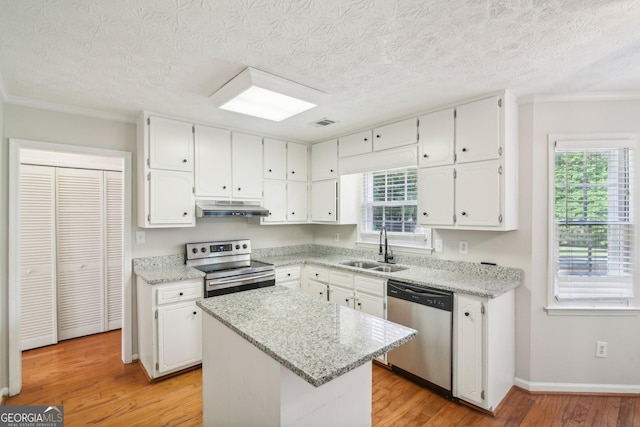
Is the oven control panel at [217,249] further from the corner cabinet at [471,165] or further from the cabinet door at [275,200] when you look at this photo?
Result: the corner cabinet at [471,165]

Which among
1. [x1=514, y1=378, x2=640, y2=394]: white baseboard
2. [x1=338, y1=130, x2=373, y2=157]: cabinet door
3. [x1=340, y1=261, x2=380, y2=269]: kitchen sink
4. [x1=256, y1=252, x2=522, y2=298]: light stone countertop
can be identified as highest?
[x1=338, y1=130, x2=373, y2=157]: cabinet door

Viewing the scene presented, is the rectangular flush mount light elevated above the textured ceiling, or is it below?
below

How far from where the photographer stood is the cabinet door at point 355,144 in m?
3.42

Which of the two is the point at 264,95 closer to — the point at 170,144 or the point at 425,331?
the point at 170,144

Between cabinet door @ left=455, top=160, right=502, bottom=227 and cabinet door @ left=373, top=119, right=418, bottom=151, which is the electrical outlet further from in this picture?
cabinet door @ left=373, top=119, right=418, bottom=151

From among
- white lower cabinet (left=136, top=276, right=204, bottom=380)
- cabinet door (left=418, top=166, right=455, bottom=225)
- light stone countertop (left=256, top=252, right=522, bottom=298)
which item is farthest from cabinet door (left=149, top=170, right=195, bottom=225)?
cabinet door (left=418, top=166, right=455, bottom=225)

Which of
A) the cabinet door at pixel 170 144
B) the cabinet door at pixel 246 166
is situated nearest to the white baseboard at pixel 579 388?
the cabinet door at pixel 246 166

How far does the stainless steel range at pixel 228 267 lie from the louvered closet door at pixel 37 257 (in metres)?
1.56

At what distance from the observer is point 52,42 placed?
5.57 feet

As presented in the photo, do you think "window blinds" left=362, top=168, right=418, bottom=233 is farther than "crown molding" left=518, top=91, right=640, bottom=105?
Yes

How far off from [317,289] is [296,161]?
1.67 m

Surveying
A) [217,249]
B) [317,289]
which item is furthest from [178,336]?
[317,289]

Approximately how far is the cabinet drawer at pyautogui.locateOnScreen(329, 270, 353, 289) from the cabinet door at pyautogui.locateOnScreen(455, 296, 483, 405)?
111cm

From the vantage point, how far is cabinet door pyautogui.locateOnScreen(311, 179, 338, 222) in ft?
12.7
